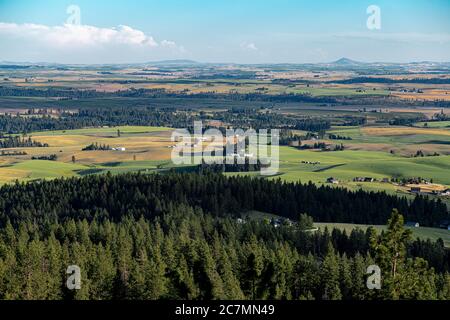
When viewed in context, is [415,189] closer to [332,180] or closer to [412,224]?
[332,180]

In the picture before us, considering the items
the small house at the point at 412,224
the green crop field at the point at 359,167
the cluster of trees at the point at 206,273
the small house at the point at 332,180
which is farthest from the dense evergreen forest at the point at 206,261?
the green crop field at the point at 359,167

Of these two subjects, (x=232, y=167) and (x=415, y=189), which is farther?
(x=232, y=167)

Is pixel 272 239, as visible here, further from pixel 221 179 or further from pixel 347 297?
pixel 221 179

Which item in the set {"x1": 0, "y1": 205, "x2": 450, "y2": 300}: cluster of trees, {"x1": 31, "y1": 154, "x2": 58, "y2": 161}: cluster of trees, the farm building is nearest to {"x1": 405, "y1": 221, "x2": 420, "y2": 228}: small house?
the farm building

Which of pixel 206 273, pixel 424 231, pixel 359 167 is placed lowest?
pixel 359 167

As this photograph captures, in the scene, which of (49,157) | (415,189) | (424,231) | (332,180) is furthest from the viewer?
(49,157)

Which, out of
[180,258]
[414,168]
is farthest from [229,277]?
[414,168]

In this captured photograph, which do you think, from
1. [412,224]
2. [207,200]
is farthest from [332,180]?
[412,224]

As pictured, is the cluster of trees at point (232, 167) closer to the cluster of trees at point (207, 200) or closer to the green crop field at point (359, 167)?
the green crop field at point (359, 167)
